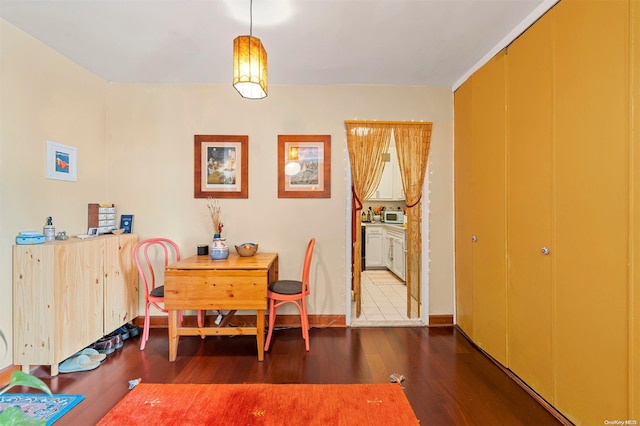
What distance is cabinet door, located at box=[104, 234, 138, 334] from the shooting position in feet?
8.45

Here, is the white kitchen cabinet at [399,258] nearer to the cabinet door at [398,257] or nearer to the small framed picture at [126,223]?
the cabinet door at [398,257]

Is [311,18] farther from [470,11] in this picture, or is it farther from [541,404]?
[541,404]

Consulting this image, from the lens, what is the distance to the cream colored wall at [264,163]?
3.02m

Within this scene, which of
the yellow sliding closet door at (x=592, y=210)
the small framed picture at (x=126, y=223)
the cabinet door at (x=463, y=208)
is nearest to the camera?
the yellow sliding closet door at (x=592, y=210)

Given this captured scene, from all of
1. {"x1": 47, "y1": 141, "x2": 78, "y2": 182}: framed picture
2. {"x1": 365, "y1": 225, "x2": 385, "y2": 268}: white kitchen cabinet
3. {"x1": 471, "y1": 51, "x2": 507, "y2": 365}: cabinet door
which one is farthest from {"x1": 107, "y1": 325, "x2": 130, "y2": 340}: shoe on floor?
{"x1": 365, "y1": 225, "x2": 385, "y2": 268}: white kitchen cabinet

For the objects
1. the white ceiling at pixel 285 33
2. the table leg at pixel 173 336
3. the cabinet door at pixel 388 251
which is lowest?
the table leg at pixel 173 336

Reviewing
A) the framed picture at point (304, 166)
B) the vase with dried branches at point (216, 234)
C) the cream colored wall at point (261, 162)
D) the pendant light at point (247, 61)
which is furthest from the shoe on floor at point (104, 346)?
the pendant light at point (247, 61)

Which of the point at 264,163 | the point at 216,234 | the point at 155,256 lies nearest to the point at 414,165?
the point at 264,163

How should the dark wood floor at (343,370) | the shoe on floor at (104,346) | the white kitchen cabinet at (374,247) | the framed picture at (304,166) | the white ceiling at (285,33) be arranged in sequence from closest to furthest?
the dark wood floor at (343,370) → the white ceiling at (285,33) → the shoe on floor at (104,346) → the framed picture at (304,166) → the white kitchen cabinet at (374,247)

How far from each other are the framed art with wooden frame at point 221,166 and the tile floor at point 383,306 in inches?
71.5

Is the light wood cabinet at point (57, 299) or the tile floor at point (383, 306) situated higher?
the light wood cabinet at point (57, 299)

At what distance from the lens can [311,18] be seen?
2.04 metres

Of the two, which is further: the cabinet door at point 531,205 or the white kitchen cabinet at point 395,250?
the white kitchen cabinet at point 395,250

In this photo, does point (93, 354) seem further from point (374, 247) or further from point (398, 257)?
point (374, 247)
